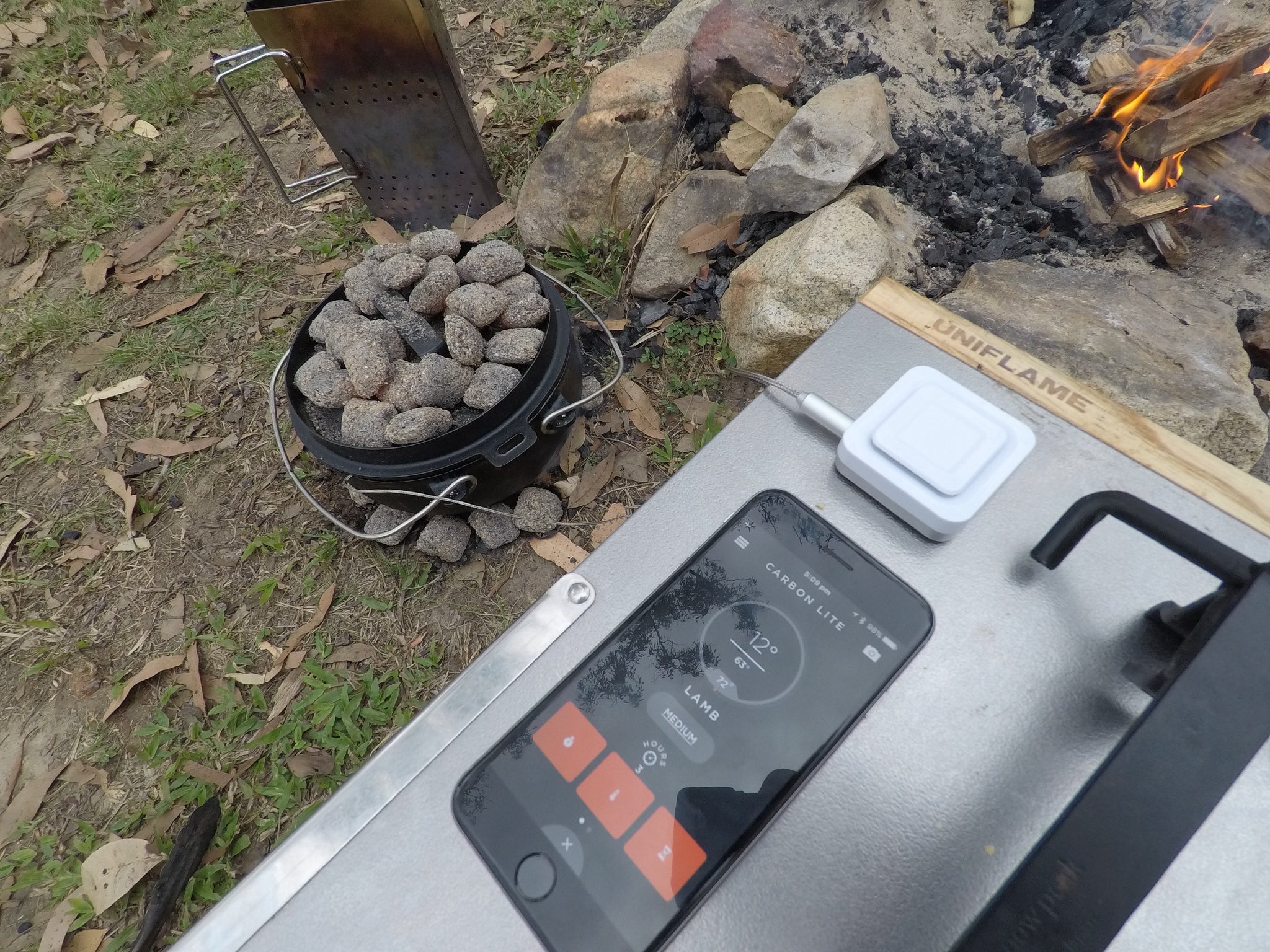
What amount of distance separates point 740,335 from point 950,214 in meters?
0.58

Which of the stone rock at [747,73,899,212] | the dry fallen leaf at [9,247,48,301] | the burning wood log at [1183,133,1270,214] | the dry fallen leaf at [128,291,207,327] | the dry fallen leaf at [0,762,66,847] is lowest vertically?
the dry fallen leaf at [0,762,66,847]

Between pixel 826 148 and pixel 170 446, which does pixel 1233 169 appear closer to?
pixel 826 148

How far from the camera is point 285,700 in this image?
58.0 inches

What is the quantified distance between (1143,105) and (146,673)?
107 inches

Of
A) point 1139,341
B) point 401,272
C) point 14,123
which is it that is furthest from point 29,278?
point 1139,341

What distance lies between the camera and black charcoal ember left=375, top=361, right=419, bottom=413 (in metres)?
1.38

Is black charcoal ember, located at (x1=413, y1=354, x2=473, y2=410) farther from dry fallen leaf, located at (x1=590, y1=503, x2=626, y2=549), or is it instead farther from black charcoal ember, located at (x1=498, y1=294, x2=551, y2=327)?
dry fallen leaf, located at (x1=590, y1=503, x2=626, y2=549)

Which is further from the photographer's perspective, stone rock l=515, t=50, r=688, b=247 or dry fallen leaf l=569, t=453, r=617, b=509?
stone rock l=515, t=50, r=688, b=247

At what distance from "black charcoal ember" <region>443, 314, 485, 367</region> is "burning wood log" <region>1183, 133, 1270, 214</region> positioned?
1.68m

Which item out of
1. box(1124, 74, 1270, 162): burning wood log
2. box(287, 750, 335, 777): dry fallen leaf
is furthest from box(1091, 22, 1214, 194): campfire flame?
box(287, 750, 335, 777): dry fallen leaf

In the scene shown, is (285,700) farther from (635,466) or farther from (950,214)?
(950,214)

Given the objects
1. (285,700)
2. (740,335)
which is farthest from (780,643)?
(285,700)

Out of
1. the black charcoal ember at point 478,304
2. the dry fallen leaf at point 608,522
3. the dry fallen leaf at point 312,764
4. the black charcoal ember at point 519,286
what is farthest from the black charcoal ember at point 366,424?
the dry fallen leaf at point 312,764

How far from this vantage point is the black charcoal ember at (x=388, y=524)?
1.58 meters
